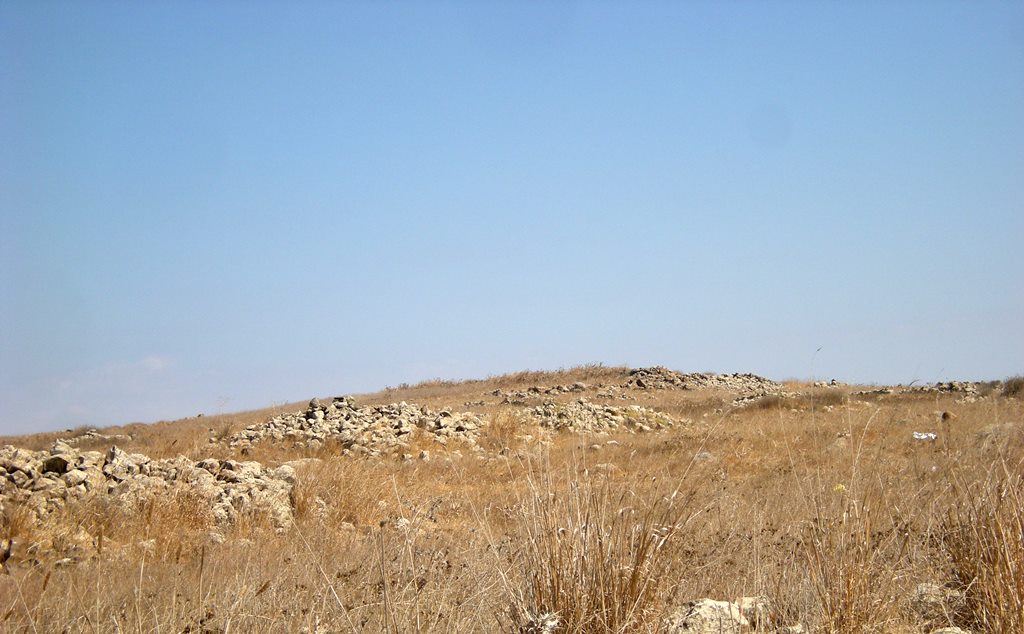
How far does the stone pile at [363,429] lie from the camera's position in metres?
14.0

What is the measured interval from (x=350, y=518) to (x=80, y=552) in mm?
2682

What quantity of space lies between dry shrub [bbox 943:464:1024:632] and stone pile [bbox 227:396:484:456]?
33.3ft

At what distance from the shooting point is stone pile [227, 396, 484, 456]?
45.9 feet

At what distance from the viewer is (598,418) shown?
17.6 meters

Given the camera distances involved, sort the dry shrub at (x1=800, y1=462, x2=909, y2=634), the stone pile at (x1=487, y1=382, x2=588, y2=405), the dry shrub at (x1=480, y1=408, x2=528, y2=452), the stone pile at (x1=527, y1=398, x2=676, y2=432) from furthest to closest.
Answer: the stone pile at (x1=487, y1=382, x2=588, y2=405)
the stone pile at (x1=527, y1=398, x2=676, y2=432)
the dry shrub at (x1=480, y1=408, x2=528, y2=452)
the dry shrub at (x1=800, y1=462, x2=909, y2=634)

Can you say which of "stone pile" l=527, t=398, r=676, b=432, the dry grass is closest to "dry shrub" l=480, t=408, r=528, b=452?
"stone pile" l=527, t=398, r=676, b=432

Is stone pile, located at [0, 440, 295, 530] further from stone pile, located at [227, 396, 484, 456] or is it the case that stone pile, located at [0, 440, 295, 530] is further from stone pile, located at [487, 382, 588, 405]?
stone pile, located at [487, 382, 588, 405]

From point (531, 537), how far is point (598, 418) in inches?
563

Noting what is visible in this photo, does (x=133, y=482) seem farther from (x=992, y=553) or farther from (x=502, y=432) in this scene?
(x=502, y=432)

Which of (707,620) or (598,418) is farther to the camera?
(598,418)

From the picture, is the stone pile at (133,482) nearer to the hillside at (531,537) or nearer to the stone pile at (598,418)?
the hillside at (531,537)

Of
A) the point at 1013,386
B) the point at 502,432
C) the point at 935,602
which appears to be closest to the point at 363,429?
the point at 502,432

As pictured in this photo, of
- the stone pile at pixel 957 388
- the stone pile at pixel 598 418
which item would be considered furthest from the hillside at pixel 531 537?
the stone pile at pixel 957 388

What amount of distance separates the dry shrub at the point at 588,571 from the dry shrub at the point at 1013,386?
19.2 metres
